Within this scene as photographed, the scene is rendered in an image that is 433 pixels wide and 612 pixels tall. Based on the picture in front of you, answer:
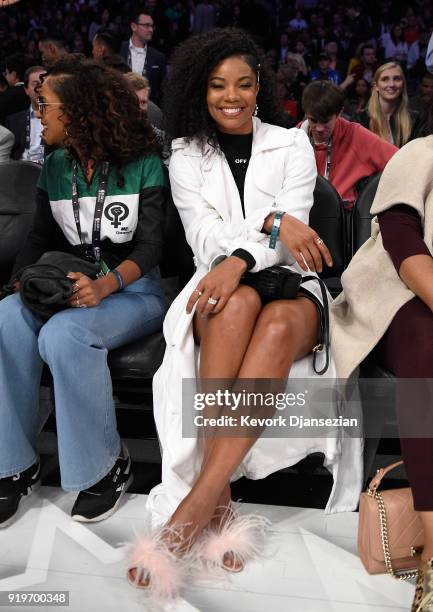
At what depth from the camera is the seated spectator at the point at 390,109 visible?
5.02 meters

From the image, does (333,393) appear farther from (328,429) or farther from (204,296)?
(204,296)

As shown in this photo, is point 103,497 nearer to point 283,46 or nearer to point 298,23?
point 283,46

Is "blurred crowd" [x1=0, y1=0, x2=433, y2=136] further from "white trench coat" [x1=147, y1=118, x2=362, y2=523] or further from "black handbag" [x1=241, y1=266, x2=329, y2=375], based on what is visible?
"black handbag" [x1=241, y1=266, x2=329, y2=375]

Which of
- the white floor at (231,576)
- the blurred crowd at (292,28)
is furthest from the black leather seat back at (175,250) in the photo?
the blurred crowd at (292,28)

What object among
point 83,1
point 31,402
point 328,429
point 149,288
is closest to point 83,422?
point 31,402

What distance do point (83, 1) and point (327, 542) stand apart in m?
11.4

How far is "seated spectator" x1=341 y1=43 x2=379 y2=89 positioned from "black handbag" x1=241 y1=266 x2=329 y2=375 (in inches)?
251

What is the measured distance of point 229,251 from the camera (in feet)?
7.91

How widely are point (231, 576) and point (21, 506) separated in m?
0.74

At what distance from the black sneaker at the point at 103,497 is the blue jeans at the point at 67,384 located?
49 millimetres

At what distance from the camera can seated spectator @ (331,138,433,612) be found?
1.94 m

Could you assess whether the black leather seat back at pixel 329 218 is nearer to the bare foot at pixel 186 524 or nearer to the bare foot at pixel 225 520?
the bare foot at pixel 225 520

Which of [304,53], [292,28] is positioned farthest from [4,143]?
[292,28]

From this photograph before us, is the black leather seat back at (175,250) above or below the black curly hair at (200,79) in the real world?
below
